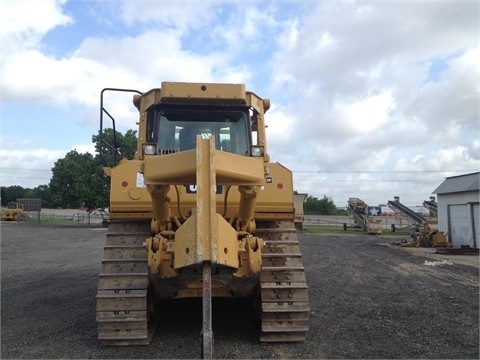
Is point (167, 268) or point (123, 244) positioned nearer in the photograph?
point (167, 268)

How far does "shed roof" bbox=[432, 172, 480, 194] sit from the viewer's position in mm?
23744

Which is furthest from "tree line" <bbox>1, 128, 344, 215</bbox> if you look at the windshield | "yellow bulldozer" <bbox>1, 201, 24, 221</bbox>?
the windshield

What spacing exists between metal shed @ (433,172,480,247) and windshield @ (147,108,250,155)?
66.7 feet

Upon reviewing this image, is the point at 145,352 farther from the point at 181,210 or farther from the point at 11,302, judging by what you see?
the point at 11,302

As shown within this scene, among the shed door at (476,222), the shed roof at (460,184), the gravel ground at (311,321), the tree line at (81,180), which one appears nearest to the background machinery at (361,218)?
the shed roof at (460,184)

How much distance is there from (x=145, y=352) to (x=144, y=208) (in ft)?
5.93

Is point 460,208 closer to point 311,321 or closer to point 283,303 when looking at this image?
point 311,321

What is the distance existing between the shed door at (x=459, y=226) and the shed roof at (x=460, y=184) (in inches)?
38.5

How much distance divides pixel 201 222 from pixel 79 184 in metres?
38.9

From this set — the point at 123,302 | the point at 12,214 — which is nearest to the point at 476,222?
the point at 123,302

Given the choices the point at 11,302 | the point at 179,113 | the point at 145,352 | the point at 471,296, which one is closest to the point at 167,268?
the point at 145,352

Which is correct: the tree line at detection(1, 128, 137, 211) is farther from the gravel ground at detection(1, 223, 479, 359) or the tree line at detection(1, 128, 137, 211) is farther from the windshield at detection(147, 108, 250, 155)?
the windshield at detection(147, 108, 250, 155)

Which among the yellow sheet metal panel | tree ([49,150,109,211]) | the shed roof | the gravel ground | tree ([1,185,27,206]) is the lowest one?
the gravel ground

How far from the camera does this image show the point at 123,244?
5.96 meters
